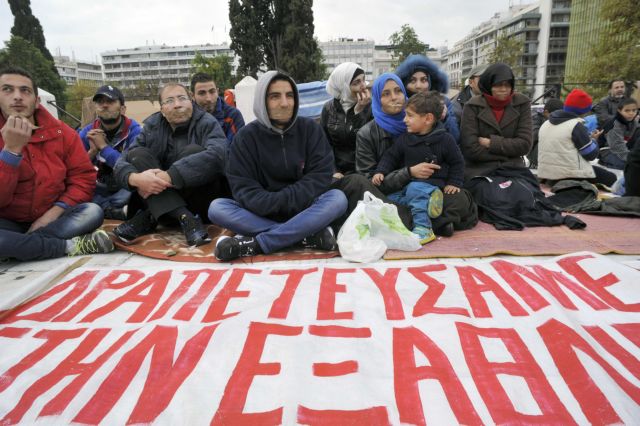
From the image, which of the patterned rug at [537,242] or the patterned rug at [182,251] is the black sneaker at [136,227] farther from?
the patterned rug at [537,242]

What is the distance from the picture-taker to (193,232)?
141 inches

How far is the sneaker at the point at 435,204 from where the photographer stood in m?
3.47

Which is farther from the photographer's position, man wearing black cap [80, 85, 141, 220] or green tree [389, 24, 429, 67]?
green tree [389, 24, 429, 67]

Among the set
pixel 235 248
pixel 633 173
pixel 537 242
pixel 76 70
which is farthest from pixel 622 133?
pixel 76 70

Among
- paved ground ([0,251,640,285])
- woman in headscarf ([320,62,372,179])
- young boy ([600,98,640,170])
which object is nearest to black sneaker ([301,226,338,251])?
paved ground ([0,251,640,285])

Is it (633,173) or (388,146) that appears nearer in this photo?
(388,146)

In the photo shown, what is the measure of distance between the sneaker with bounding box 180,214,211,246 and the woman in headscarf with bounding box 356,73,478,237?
1601 mm

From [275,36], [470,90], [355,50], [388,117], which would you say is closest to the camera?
[388,117]

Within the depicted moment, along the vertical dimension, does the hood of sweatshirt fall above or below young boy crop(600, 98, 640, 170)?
above

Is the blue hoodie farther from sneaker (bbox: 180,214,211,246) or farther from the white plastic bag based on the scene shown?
sneaker (bbox: 180,214,211,246)

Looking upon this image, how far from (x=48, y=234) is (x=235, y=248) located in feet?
5.27

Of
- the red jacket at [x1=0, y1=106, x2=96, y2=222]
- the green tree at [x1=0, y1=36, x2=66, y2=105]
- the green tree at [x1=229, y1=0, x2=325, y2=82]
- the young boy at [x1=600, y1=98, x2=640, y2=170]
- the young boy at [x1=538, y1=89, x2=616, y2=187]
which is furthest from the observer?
the green tree at [x1=0, y1=36, x2=66, y2=105]

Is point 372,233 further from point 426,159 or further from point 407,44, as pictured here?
point 407,44

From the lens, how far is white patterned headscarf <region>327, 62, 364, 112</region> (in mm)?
4332
